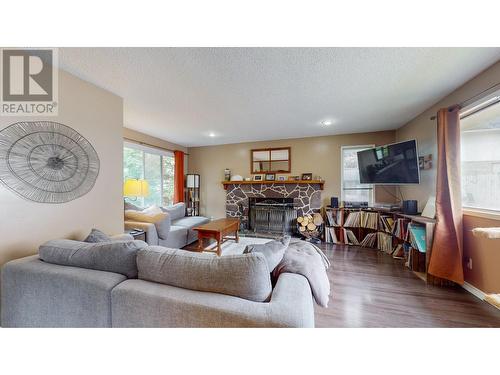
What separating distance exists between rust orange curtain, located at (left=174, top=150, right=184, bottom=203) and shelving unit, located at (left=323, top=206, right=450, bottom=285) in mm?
3495

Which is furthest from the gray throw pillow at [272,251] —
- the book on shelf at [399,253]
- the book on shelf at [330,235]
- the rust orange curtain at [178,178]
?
the rust orange curtain at [178,178]

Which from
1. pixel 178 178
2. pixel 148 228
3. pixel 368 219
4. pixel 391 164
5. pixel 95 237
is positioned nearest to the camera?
pixel 95 237

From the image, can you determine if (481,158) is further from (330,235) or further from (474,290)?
(330,235)

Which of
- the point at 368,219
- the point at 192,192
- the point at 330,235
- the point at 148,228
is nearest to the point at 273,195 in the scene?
the point at 330,235

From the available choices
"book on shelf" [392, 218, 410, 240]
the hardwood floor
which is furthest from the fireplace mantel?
the hardwood floor

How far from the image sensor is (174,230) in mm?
Result: 3152

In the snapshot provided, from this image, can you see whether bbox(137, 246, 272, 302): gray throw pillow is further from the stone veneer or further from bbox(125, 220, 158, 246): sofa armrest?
the stone veneer

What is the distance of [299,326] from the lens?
0.73 meters

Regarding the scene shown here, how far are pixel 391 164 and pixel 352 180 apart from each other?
0.93 meters

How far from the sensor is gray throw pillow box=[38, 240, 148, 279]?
1075 mm

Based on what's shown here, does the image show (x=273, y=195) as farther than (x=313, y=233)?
Yes

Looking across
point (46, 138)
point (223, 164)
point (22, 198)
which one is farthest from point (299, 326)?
point (223, 164)
